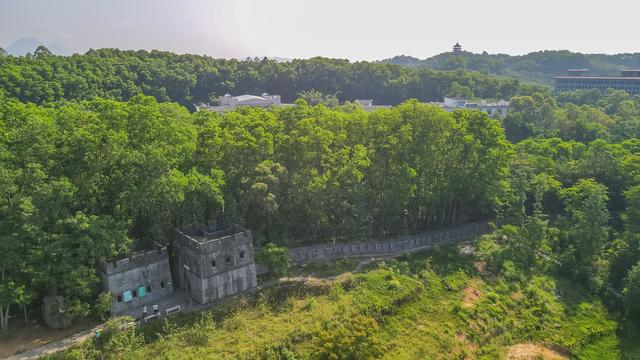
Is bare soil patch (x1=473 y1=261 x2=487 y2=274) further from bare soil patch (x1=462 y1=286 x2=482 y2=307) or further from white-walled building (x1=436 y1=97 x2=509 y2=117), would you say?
white-walled building (x1=436 y1=97 x2=509 y2=117)

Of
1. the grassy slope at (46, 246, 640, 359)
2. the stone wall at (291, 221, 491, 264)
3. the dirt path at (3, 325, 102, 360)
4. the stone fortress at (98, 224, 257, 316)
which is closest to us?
the dirt path at (3, 325, 102, 360)

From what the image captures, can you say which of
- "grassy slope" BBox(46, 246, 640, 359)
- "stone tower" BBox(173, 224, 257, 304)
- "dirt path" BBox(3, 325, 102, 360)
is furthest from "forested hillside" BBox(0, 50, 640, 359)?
"stone tower" BBox(173, 224, 257, 304)

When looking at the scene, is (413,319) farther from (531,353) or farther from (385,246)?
(385,246)

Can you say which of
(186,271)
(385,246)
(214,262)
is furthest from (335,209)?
(186,271)

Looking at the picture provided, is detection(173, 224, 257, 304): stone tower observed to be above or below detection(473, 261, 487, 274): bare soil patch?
above

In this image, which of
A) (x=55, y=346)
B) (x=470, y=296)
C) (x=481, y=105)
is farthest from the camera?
(x=481, y=105)

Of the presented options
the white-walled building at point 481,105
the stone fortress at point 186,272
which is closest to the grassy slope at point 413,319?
the stone fortress at point 186,272

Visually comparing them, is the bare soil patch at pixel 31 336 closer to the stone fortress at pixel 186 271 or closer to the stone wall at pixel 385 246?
the stone fortress at pixel 186 271
